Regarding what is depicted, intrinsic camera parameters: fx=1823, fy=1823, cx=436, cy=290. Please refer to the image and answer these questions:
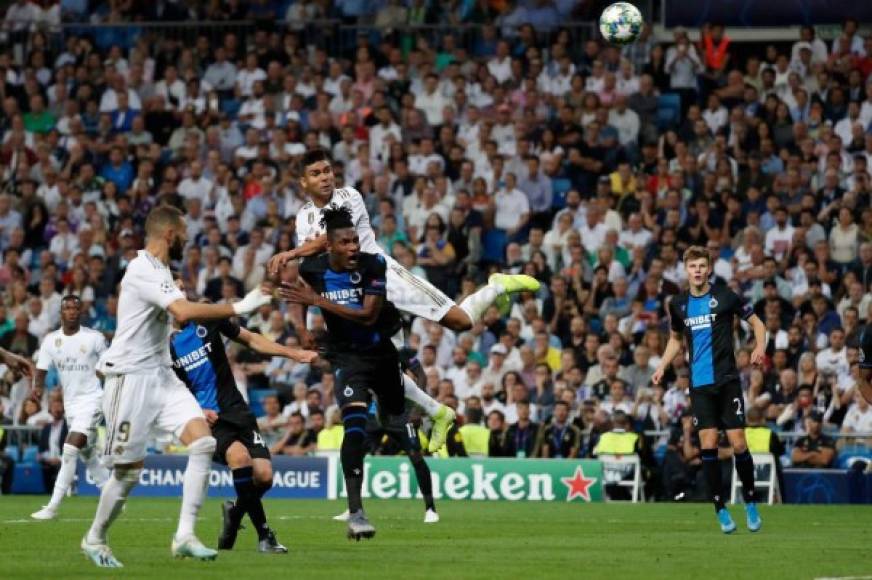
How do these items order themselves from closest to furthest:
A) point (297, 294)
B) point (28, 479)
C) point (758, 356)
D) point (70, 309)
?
point (297, 294), point (758, 356), point (70, 309), point (28, 479)

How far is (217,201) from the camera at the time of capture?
3241cm

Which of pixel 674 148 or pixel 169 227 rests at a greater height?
pixel 674 148

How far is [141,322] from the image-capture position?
12.5 meters

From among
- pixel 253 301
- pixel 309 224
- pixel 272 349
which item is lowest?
pixel 272 349

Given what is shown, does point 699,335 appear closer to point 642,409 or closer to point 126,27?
point 642,409

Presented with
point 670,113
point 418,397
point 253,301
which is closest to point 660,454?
point 670,113

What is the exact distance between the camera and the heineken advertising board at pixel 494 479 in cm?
2522

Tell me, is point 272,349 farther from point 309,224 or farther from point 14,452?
point 14,452

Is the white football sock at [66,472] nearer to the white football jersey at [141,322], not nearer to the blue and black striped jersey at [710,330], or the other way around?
the blue and black striped jersey at [710,330]

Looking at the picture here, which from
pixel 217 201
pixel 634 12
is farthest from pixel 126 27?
pixel 634 12

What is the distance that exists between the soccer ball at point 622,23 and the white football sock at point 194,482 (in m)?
13.3

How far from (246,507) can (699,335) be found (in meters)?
5.72

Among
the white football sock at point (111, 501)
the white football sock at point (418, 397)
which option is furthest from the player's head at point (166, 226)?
the white football sock at point (418, 397)

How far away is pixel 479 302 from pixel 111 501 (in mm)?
4998
